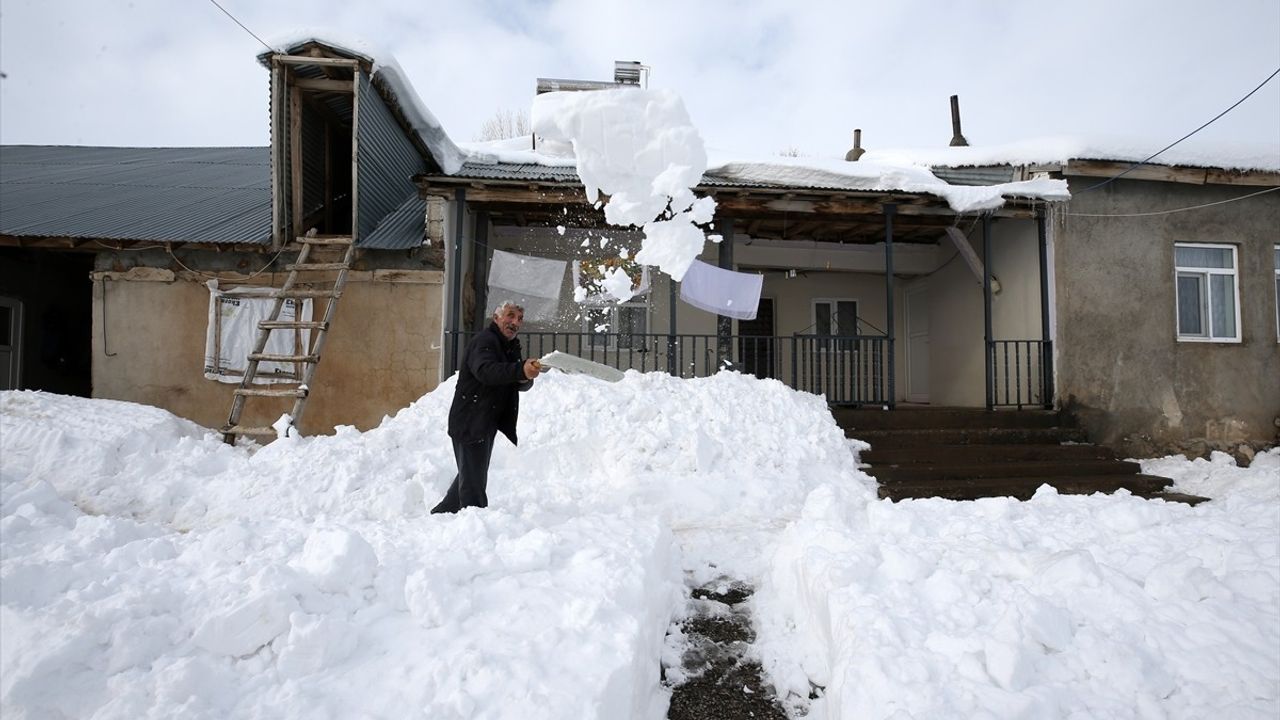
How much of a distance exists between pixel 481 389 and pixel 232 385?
5937 millimetres

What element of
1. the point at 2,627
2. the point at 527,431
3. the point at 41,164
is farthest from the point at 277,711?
the point at 41,164

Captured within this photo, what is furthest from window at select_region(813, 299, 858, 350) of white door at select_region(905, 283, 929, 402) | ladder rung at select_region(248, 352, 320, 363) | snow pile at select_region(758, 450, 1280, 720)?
ladder rung at select_region(248, 352, 320, 363)

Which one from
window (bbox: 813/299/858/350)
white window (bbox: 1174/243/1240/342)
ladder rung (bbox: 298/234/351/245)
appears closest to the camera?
ladder rung (bbox: 298/234/351/245)

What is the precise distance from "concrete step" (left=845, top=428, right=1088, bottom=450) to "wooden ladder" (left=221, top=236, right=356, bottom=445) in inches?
245

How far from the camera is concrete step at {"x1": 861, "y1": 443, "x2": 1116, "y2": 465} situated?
670cm

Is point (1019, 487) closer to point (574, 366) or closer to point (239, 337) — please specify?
point (574, 366)

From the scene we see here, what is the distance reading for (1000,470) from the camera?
668cm

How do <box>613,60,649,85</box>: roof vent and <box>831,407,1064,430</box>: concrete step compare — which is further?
<box>613,60,649,85</box>: roof vent

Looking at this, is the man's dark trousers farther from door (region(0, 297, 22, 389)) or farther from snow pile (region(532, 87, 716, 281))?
door (region(0, 297, 22, 389))

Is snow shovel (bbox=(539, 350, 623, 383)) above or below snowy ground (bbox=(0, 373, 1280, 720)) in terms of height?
above

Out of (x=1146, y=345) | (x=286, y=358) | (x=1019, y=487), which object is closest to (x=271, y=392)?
(x=286, y=358)

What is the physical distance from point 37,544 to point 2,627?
106cm

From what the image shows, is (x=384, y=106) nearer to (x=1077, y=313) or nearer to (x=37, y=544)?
(x=37, y=544)

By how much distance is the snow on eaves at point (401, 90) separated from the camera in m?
7.65
